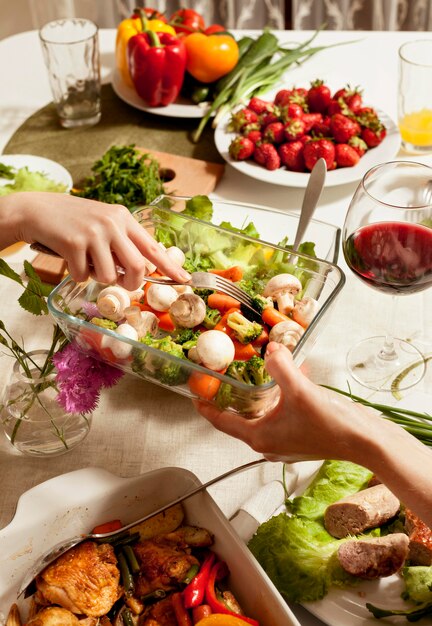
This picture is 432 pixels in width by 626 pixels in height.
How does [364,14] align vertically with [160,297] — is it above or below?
below

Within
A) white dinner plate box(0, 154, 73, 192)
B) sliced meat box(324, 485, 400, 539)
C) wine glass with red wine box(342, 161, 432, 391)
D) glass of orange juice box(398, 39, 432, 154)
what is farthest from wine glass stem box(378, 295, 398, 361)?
white dinner plate box(0, 154, 73, 192)

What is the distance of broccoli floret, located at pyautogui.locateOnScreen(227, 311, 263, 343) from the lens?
1155mm

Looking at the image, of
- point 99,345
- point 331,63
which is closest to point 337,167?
point 331,63

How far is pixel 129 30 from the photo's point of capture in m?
2.18

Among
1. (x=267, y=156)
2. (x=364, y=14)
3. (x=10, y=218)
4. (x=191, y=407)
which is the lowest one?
(x=364, y=14)

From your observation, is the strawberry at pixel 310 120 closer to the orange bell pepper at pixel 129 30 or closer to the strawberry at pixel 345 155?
the strawberry at pixel 345 155

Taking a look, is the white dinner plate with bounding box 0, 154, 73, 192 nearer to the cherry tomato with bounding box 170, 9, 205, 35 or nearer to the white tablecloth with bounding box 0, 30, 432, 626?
the white tablecloth with bounding box 0, 30, 432, 626

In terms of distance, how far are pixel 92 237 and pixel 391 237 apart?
478mm

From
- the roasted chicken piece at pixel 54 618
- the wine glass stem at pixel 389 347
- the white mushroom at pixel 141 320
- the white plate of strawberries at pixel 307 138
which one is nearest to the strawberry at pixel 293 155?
the white plate of strawberries at pixel 307 138

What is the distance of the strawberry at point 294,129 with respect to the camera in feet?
6.00

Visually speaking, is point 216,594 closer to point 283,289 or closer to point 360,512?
point 360,512

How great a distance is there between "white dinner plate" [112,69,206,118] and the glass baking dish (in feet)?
2.13

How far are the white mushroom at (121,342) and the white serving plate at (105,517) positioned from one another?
18cm

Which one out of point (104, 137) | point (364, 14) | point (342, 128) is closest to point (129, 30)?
point (104, 137)
